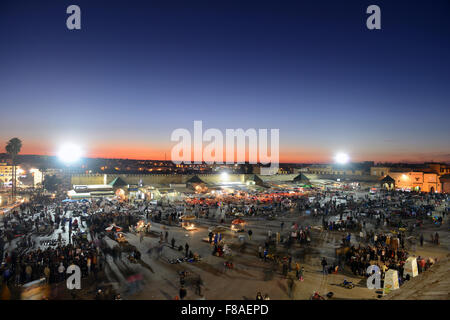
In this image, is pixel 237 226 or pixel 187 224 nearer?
pixel 237 226

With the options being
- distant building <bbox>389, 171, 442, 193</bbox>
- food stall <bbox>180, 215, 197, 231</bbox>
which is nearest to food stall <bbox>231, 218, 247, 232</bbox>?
food stall <bbox>180, 215, 197, 231</bbox>

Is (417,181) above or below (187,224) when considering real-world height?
above

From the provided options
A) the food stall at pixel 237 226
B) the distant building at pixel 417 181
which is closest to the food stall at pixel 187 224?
the food stall at pixel 237 226

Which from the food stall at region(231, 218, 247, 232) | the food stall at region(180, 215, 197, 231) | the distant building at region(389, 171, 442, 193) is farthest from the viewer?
the distant building at region(389, 171, 442, 193)

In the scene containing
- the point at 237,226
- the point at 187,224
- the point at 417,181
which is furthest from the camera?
the point at 417,181

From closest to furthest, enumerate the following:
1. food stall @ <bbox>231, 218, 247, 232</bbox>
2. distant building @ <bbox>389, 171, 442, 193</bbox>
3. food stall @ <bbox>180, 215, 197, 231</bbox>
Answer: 1. food stall @ <bbox>231, 218, 247, 232</bbox>
2. food stall @ <bbox>180, 215, 197, 231</bbox>
3. distant building @ <bbox>389, 171, 442, 193</bbox>

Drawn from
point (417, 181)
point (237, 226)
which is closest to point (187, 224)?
point (237, 226)

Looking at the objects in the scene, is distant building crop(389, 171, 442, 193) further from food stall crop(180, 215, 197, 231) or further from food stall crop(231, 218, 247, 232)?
food stall crop(180, 215, 197, 231)

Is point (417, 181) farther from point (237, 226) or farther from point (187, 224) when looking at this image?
point (187, 224)

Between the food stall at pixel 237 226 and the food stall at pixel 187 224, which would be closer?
the food stall at pixel 237 226

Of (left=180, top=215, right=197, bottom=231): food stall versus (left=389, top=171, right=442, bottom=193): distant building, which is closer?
(left=180, top=215, right=197, bottom=231): food stall

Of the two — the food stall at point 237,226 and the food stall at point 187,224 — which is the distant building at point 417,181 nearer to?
the food stall at point 237,226
